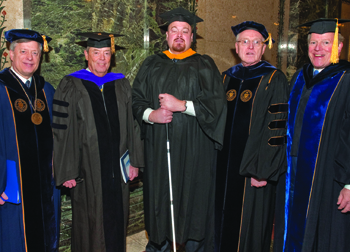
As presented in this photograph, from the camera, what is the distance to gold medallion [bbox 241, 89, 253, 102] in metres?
2.77

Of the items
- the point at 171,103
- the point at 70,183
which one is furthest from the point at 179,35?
the point at 70,183

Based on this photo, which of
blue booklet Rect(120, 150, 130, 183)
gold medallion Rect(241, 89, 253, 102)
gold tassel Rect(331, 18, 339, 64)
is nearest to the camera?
gold tassel Rect(331, 18, 339, 64)

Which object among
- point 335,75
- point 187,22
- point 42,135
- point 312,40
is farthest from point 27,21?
point 335,75

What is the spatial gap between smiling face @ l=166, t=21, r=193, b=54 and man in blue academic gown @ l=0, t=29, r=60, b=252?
1.15m

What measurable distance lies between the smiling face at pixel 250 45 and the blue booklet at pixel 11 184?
7.55ft

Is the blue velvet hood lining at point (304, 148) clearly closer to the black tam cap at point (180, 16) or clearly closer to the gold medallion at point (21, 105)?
the black tam cap at point (180, 16)

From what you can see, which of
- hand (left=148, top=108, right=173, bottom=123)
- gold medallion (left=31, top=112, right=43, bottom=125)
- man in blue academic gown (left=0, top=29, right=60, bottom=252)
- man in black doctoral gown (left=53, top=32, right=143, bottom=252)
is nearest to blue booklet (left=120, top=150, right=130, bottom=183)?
man in black doctoral gown (left=53, top=32, right=143, bottom=252)

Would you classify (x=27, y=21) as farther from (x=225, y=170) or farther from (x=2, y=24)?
(x=225, y=170)

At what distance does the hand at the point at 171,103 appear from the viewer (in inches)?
104

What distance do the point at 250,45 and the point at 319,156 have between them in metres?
1.18

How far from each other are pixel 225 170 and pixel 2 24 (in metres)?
2.64

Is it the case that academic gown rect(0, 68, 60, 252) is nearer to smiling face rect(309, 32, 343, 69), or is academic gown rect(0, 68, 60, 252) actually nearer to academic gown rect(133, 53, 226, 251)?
academic gown rect(133, 53, 226, 251)

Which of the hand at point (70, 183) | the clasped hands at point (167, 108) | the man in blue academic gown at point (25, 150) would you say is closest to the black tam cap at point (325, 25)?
the clasped hands at point (167, 108)

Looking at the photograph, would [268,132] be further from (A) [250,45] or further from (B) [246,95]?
(A) [250,45]
